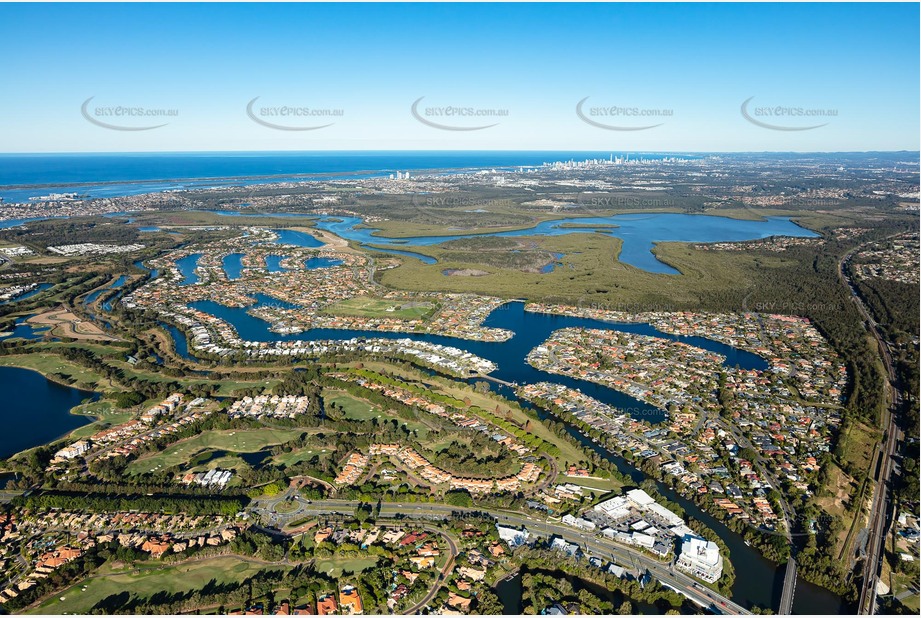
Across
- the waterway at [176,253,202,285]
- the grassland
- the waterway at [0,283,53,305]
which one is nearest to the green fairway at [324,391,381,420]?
the grassland

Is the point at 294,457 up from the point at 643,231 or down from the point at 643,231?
down

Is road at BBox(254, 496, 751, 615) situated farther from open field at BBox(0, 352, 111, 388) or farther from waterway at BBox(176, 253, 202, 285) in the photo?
waterway at BBox(176, 253, 202, 285)

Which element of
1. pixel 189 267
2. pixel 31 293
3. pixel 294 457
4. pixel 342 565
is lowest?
pixel 342 565

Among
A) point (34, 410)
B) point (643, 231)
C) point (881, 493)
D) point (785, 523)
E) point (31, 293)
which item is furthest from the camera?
point (643, 231)

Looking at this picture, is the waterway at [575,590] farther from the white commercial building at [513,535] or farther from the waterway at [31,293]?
the waterway at [31,293]

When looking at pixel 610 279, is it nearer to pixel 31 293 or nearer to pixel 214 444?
pixel 214 444

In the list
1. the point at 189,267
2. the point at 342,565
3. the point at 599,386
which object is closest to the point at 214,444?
the point at 342,565

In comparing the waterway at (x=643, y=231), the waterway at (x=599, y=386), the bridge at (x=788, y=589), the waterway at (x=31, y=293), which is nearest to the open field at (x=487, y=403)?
the waterway at (x=599, y=386)
